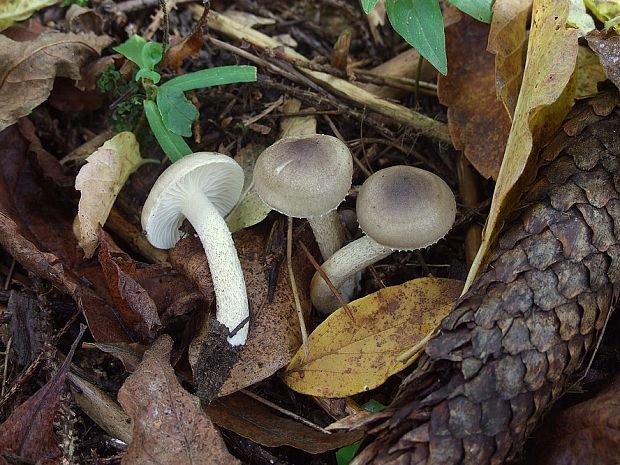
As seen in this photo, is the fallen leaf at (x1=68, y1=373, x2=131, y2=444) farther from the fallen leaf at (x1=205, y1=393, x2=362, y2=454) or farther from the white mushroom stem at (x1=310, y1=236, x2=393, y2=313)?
the white mushroom stem at (x1=310, y1=236, x2=393, y2=313)

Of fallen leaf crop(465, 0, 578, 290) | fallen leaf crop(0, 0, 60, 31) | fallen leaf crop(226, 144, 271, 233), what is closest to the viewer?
fallen leaf crop(465, 0, 578, 290)

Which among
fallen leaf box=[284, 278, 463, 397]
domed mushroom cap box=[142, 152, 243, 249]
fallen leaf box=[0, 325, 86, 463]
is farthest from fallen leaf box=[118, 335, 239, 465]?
domed mushroom cap box=[142, 152, 243, 249]

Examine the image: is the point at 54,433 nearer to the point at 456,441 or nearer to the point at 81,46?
the point at 456,441

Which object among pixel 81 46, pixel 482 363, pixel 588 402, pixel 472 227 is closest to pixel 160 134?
pixel 81 46

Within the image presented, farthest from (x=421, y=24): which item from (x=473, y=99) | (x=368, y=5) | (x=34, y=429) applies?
(x=34, y=429)

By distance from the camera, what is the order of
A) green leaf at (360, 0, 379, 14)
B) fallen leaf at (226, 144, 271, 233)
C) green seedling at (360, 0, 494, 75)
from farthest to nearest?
fallen leaf at (226, 144, 271, 233), green seedling at (360, 0, 494, 75), green leaf at (360, 0, 379, 14)

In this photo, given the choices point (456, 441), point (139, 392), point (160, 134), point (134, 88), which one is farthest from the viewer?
point (134, 88)
